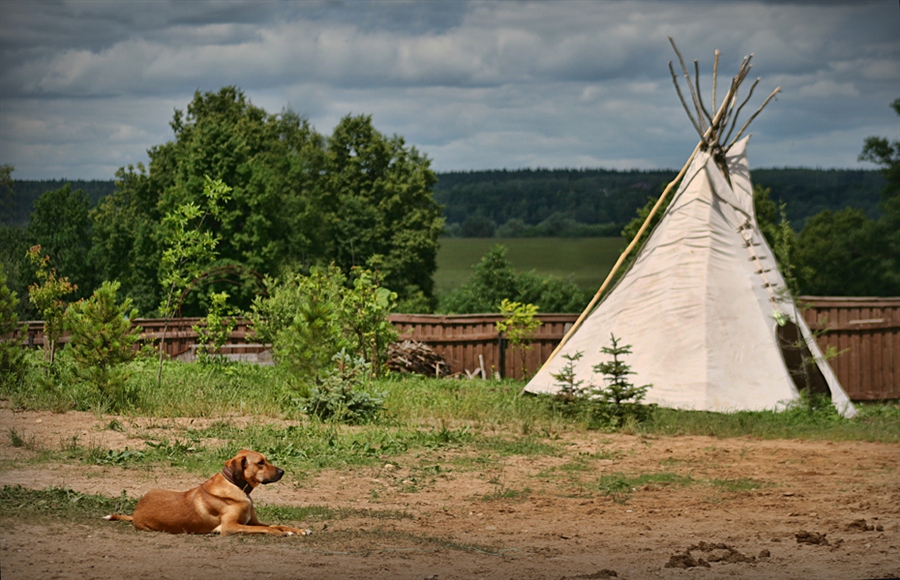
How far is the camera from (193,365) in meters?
12.7

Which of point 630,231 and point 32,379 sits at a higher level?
point 630,231

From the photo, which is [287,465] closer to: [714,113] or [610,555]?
[610,555]

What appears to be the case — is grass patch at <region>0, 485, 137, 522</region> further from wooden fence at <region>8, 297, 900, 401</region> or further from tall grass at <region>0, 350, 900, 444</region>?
wooden fence at <region>8, 297, 900, 401</region>

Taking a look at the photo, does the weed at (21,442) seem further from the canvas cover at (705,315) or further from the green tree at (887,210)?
the green tree at (887,210)

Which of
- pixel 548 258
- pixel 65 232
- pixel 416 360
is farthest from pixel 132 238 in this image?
pixel 548 258

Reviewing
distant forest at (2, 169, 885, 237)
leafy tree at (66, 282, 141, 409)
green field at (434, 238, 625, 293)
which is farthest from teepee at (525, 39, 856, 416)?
A: distant forest at (2, 169, 885, 237)

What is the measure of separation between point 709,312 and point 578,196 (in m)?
64.5

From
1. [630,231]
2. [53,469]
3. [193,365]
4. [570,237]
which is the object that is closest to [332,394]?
[53,469]

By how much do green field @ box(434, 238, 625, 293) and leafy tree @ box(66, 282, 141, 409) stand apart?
175 feet

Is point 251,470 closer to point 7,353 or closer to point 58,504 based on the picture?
point 58,504

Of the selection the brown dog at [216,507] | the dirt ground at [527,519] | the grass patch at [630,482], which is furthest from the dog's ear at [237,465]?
the grass patch at [630,482]

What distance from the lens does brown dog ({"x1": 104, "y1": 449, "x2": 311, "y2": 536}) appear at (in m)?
4.68

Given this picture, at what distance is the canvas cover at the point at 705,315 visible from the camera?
10617 mm

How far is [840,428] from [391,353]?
23.8ft
